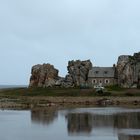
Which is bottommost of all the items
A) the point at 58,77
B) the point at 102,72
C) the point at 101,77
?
the point at 101,77

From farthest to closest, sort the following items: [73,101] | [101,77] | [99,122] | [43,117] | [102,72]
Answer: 1. [102,72]
2. [101,77]
3. [73,101]
4. [43,117]
5. [99,122]

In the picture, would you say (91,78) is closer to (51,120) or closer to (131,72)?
(131,72)

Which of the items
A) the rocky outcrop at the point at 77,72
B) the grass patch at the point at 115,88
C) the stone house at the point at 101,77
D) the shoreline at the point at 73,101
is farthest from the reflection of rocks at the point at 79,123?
the stone house at the point at 101,77

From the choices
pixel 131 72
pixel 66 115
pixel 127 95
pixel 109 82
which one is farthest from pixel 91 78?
pixel 66 115

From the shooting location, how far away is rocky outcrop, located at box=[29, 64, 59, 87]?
5207 inches

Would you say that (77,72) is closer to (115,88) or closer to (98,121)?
(115,88)

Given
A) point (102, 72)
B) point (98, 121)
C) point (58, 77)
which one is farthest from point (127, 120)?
point (58, 77)

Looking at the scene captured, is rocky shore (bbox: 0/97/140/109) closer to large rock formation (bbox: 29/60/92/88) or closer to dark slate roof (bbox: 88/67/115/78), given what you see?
large rock formation (bbox: 29/60/92/88)

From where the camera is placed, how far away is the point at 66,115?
70188 mm

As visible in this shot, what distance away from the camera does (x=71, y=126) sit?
185 feet

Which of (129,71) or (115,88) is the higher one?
(129,71)

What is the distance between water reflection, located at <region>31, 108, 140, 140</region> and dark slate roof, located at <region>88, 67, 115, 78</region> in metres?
58.6

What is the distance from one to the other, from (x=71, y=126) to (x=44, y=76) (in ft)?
256

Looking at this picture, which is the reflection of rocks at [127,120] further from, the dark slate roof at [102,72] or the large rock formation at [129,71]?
the dark slate roof at [102,72]
